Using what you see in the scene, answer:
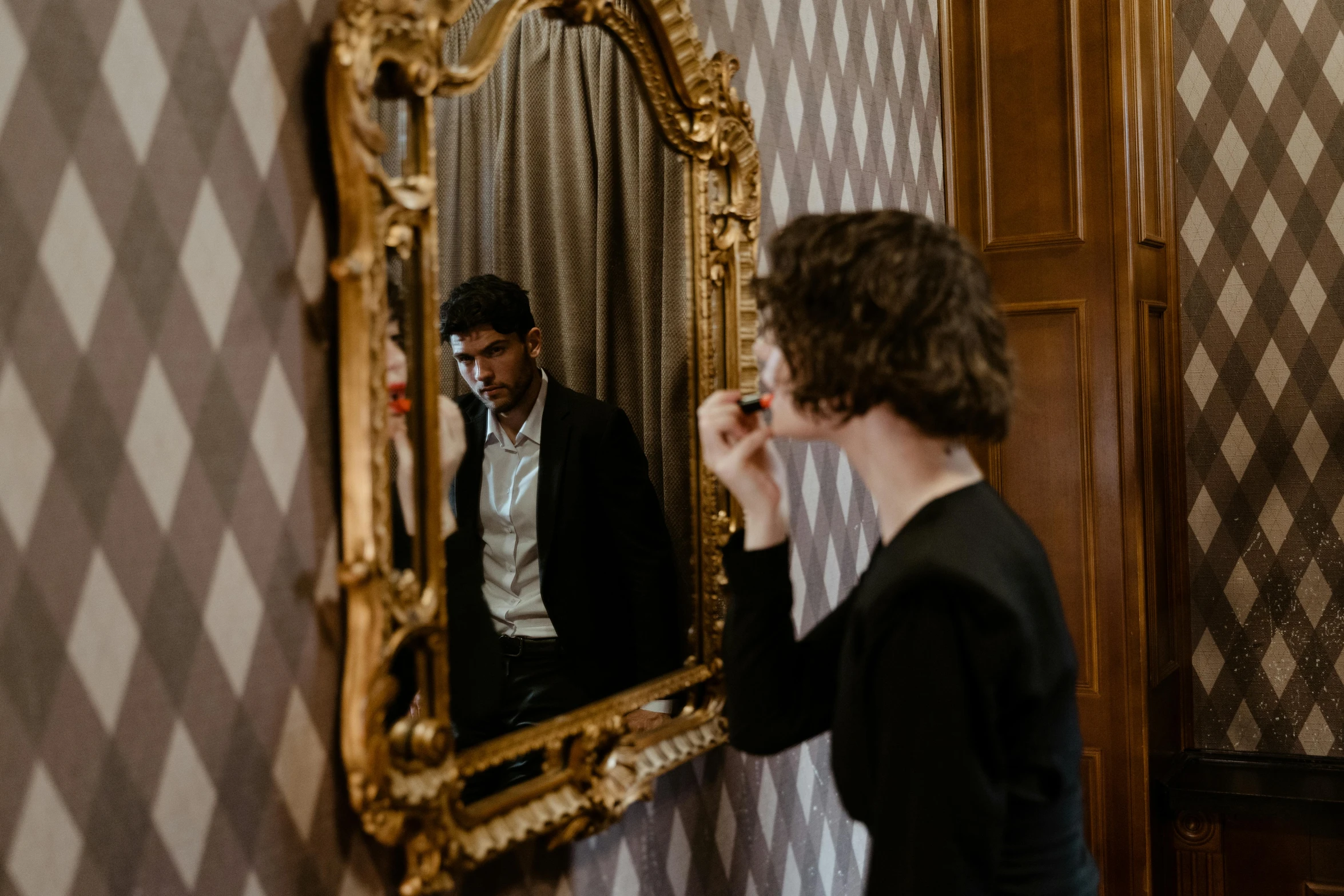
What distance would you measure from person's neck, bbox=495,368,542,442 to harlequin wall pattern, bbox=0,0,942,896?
24cm

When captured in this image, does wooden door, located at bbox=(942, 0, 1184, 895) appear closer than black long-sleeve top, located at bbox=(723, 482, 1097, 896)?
No

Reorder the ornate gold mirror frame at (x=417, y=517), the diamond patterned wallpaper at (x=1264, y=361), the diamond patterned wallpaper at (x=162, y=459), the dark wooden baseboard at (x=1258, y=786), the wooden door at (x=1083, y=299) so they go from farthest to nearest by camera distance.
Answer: the diamond patterned wallpaper at (x=1264, y=361) → the dark wooden baseboard at (x=1258, y=786) → the wooden door at (x=1083, y=299) → the ornate gold mirror frame at (x=417, y=517) → the diamond patterned wallpaper at (x=162, y=459)

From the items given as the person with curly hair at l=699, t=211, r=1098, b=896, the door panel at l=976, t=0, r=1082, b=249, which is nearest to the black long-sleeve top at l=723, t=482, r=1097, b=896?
the person with curly hair at l=699, t=211, r=1098, b=896

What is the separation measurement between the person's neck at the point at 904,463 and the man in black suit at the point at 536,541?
0.31 metres

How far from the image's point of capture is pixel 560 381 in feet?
4.30

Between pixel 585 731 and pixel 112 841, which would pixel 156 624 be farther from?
pixel 585 731

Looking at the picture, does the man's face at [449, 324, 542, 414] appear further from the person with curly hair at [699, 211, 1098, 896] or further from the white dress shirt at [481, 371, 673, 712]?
the person with curly hair at [699, 211, 1098, 896]

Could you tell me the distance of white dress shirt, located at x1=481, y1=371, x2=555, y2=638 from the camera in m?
1.19

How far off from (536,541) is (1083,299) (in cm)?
156

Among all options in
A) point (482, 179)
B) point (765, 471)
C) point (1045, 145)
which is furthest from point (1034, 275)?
point (482, 179)

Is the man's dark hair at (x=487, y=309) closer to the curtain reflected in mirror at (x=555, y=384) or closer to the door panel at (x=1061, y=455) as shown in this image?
the curtain reflected in mirror at (x=555, y=384)

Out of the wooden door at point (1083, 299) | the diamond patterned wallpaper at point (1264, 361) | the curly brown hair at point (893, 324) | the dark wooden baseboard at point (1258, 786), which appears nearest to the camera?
the curly brown hair at point (893, 324)

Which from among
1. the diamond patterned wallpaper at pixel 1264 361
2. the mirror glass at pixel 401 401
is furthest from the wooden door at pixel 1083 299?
the mirror glass at pixel 401 401

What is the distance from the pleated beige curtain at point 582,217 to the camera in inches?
46.8
